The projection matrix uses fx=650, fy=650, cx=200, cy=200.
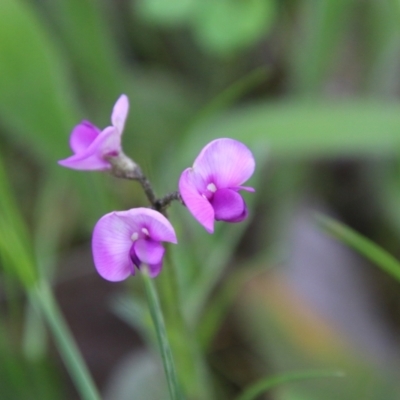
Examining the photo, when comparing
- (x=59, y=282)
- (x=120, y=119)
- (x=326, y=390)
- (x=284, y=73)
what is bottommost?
(x=326, y=390)

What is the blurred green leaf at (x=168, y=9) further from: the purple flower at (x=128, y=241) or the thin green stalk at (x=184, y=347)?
the purple flower at (x=128, y=241)

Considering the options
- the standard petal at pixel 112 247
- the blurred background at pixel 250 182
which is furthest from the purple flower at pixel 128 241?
the blurred background at pixel 250 182

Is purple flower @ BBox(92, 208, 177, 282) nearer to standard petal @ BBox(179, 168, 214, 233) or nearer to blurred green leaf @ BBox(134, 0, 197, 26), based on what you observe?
standard petal @ BBox(179, 168, 214, 233)

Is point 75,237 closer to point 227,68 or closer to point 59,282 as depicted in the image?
point 59,282

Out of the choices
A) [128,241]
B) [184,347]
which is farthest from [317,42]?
[128,241]

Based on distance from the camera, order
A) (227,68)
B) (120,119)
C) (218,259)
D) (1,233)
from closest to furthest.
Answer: (120,119) → (1,233) → (218,259) → (227,68)

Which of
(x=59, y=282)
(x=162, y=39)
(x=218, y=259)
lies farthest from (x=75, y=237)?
(x=162, y=39)

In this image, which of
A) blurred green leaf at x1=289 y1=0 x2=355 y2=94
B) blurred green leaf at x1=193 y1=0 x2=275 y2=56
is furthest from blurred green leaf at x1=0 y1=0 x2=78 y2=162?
blurred green leaf at x1=289 y1=0 x2=355 y2=94
